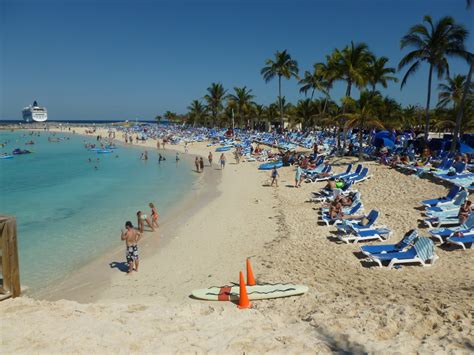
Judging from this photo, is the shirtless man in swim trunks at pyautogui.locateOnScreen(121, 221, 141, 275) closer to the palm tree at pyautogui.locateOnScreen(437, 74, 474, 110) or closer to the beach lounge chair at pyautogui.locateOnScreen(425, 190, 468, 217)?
the beach lounge chair at pyautogui.locateOnScreen(425, 190, 468, 217)

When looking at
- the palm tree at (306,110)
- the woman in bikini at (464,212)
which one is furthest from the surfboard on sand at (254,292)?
the palm tree at (306,110)

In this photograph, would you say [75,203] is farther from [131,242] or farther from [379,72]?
[379,72]

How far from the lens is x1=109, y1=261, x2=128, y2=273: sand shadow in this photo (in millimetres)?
8727

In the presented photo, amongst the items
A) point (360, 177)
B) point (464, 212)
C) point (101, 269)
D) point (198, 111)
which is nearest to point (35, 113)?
point (198, 111)

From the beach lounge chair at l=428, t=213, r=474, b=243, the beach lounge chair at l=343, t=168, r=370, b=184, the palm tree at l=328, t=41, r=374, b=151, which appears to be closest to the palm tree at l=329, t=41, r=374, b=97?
the palm tree at l=328, t=41, r=374, b=151

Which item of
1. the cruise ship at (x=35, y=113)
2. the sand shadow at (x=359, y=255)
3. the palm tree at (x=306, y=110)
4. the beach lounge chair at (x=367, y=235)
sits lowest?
the sand shadow at (x=359, y=255)

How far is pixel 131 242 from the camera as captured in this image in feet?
26.9

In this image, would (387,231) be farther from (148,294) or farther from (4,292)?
(4,292)

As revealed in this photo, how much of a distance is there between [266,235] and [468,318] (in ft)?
20.0

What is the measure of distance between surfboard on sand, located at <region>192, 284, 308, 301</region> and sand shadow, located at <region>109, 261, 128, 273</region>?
9.32ft

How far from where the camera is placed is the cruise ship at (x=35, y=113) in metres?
124

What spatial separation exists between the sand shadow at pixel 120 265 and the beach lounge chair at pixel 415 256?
5.83 metres

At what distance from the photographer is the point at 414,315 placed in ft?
16.4

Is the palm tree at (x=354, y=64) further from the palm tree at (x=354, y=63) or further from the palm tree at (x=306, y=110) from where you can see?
the palm tree at (x=306, y=110)
